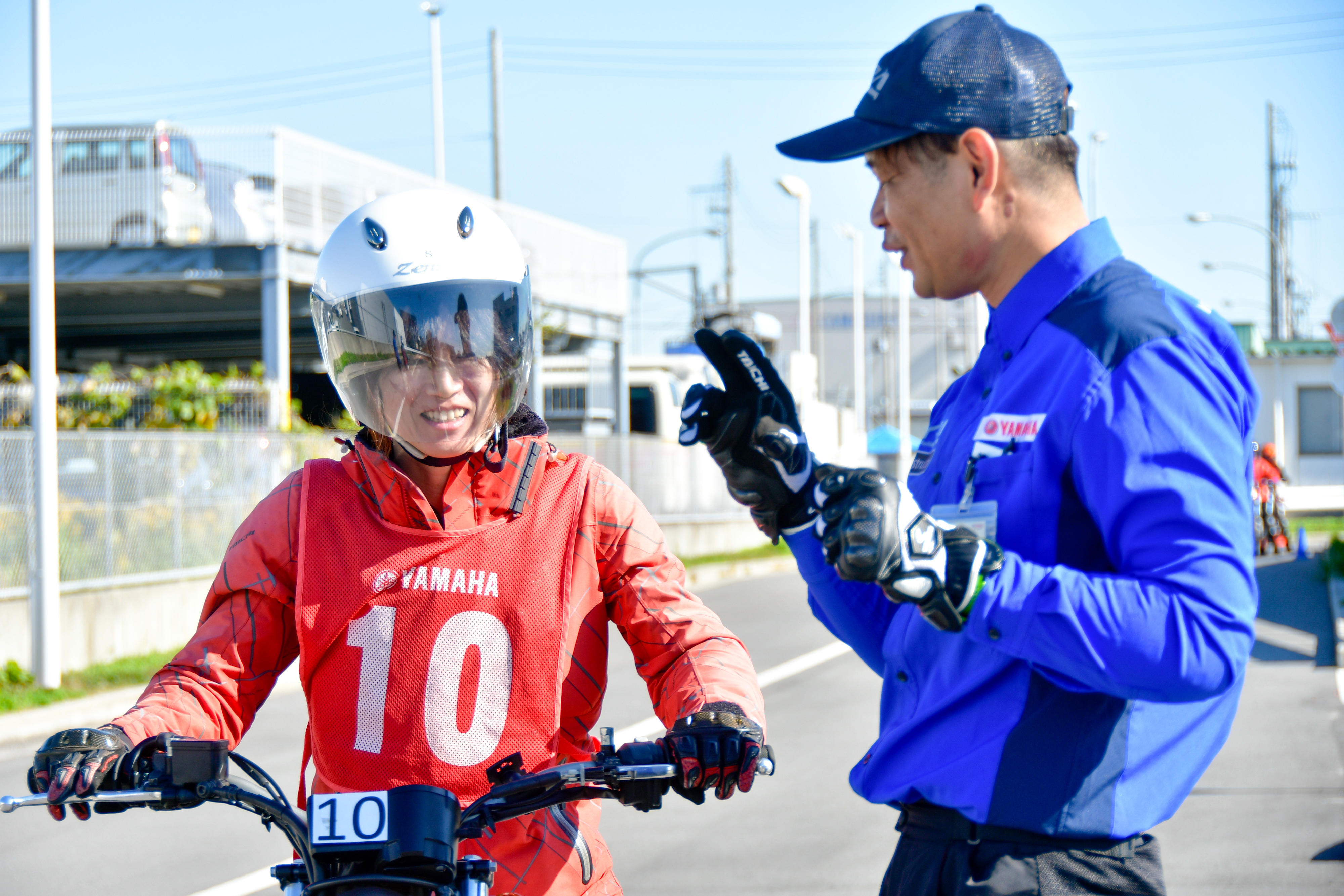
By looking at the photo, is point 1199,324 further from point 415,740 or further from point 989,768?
point 415,740

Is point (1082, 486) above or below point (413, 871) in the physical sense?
above

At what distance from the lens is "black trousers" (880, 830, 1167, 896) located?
5.53ft

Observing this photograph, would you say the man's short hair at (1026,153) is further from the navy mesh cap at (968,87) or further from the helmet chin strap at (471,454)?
the helmet chin strap at (471,454)

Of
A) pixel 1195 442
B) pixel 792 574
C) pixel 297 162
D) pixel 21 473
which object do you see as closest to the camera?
pixel 1195 442

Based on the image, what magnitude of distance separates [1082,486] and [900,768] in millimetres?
566

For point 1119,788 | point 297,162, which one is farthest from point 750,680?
point 297,162

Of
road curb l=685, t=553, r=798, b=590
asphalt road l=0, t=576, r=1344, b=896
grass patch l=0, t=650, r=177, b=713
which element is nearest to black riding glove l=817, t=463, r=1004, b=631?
asphalt road l=0, t=576, r=1344, b=896

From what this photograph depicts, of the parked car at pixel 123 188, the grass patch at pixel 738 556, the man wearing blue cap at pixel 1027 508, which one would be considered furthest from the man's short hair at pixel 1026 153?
the grass patch at pixel 738 556

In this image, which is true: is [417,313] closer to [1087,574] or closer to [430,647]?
[430,647]

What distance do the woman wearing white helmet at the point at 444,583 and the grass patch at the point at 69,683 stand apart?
6.80m

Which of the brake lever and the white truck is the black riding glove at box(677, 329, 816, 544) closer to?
the brake lever

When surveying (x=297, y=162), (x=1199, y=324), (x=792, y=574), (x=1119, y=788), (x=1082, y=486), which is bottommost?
(x=792, y=574)

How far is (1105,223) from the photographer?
185 centimetres

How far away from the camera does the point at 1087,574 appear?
148 cm
